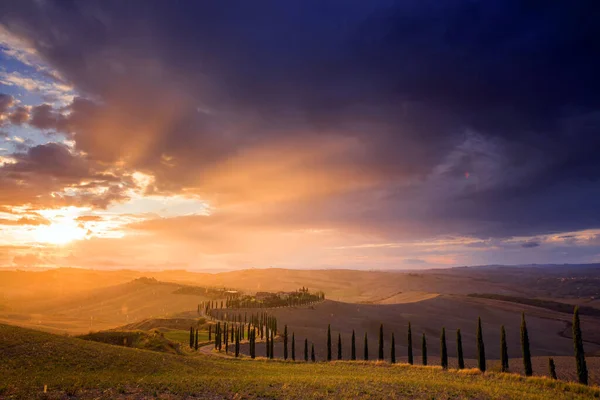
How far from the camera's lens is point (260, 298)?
15238cm

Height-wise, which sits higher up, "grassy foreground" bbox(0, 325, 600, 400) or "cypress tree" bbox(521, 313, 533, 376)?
"grassy foreground" bbox(0, 325, 600, 400)

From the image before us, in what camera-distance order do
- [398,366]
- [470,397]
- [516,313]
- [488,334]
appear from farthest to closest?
[516,313] < [488,334] < [398,366] < [470,397]

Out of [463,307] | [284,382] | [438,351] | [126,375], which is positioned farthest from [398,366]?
[463,307]

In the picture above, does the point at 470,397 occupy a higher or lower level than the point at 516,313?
higher

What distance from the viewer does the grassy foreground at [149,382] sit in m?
23.1

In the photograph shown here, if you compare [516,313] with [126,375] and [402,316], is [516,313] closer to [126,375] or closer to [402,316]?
[402,316]

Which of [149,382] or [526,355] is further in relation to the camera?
[526,355]

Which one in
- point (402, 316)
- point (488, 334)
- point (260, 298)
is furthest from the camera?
point (260, 298)

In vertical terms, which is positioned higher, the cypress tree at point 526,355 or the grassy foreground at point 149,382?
the grassy foreground at point 149,382

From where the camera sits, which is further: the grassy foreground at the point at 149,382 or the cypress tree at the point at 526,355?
the cypress tree at the point at 526,355

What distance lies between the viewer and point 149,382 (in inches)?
1013

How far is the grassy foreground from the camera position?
23062 millimetres

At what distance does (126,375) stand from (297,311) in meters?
96.5

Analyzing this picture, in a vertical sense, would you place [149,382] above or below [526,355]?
above
